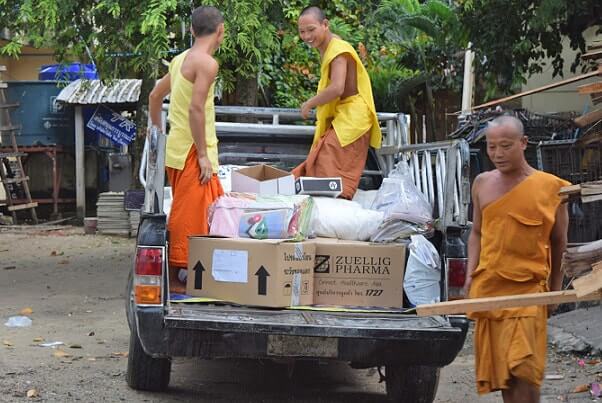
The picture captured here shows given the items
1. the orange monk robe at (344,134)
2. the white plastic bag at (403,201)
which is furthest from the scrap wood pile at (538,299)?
the orange monk robe at (344,134)

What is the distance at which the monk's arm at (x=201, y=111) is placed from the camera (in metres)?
6.08

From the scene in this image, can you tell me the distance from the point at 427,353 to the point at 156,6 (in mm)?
4554

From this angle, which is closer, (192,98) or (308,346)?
(308,346)

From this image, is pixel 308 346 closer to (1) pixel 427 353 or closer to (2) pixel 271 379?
(1) pixel 427 353

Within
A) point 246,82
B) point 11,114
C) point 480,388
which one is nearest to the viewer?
point 480,388

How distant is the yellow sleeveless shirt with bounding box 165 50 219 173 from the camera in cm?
622

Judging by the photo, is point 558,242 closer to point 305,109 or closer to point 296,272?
point 296,272

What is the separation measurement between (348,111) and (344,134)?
18cm

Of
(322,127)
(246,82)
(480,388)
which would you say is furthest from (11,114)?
(480,388)

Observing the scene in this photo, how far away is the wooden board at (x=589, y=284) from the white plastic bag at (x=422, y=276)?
2.19m

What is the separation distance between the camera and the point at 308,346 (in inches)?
212

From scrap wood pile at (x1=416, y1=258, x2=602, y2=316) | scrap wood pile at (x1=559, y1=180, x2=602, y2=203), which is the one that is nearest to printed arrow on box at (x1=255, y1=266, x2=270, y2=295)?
scrap wood pile at (x1=416, y1=258, x2=602, y2=316)

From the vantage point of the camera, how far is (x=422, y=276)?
19.0 feet

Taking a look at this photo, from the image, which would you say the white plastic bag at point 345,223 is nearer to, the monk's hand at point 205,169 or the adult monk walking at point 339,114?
the monk's hand at point 205,169
